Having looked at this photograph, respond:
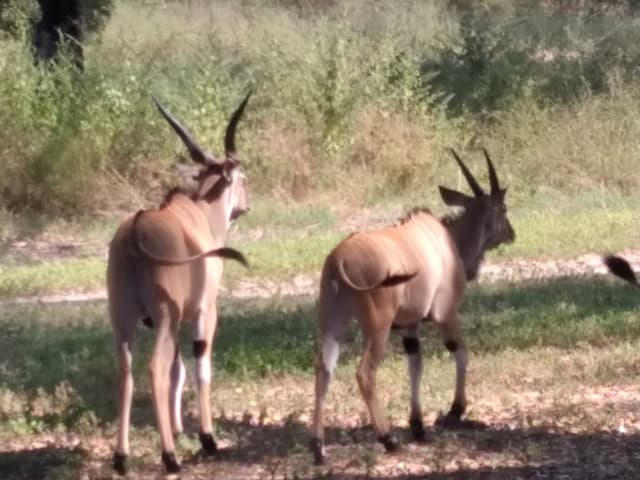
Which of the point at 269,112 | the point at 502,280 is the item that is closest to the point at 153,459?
the point at 502,280

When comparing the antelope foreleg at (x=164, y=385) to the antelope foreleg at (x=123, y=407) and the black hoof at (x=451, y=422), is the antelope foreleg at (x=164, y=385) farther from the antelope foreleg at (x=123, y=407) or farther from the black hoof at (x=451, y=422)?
the black hoof at (x=451, y=422)

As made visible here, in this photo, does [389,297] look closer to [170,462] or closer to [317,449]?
[317,449]

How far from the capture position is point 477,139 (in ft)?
67.8

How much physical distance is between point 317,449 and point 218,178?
5.28 feet

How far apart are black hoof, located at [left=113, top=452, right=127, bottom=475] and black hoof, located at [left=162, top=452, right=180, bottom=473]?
0.59ft

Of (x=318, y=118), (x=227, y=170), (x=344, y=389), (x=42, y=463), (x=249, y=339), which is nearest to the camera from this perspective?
(x=42, y=463)

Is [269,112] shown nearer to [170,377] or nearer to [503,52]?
[503,52]

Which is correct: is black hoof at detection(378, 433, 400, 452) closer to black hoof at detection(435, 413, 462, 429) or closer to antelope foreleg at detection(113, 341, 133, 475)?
black hoof at detection(435, 413, 462, 429)

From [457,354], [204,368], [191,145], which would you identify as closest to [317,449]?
[204,368]

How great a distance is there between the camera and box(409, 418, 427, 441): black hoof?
26.2 ft

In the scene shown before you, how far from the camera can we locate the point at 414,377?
26.1 ft

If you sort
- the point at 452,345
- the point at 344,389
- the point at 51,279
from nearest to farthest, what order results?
the point at 452,345 < the point at 344,389 < the point at 51,279

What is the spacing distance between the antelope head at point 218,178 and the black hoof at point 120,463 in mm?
1409

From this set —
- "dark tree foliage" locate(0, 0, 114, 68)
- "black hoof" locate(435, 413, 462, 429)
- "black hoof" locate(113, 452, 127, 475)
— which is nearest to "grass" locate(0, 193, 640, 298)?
"dark tree foliage" locate(0, 0, 114, 68)
